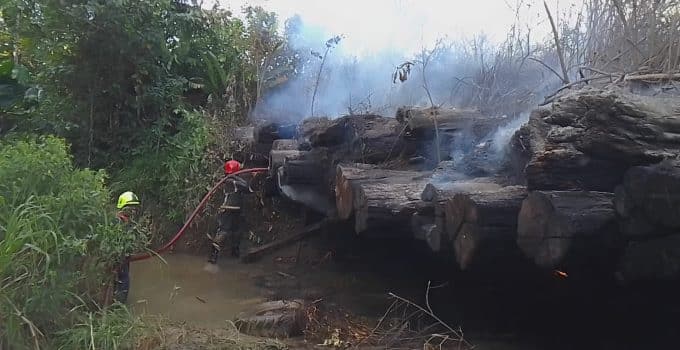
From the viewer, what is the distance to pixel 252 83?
9883 mm

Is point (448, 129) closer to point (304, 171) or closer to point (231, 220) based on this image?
point (304, 171)

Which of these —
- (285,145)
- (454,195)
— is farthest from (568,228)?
(285,145)

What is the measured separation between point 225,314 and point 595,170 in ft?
9.58

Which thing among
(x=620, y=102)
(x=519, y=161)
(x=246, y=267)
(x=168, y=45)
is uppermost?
(x=168, y=45)

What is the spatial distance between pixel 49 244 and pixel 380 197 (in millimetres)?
1934

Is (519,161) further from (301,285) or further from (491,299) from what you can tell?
(301,285)

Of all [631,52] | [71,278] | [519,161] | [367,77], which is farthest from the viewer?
[367,77]

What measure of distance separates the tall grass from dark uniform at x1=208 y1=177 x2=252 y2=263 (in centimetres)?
296

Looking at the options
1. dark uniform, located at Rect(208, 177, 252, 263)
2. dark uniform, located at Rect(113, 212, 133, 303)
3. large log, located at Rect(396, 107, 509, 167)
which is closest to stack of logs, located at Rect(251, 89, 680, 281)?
large log, located at Rect(396, 107, 509, 167)

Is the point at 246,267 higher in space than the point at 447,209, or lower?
lower

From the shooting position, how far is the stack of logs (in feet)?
8.38

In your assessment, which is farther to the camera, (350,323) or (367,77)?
(367,77)

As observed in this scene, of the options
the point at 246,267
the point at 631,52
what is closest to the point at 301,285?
the point at 246,267

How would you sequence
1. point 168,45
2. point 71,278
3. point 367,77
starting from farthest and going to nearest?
1. point 367,77
2. point 168,45
3. point 71,278
